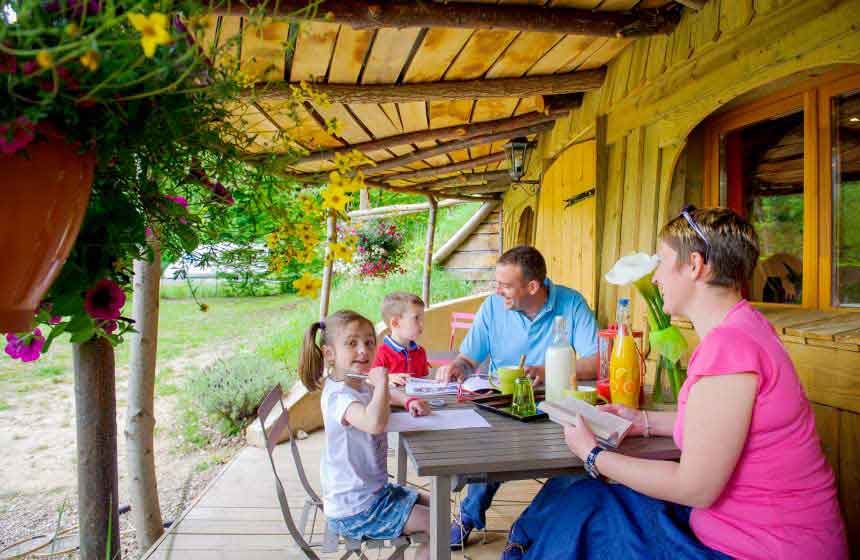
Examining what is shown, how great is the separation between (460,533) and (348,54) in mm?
2571

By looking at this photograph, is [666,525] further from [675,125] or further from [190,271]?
[675,125]

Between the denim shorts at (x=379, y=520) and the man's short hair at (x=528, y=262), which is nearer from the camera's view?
the denim shorts at (x=379, y=520)

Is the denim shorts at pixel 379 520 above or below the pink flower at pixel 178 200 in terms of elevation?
below

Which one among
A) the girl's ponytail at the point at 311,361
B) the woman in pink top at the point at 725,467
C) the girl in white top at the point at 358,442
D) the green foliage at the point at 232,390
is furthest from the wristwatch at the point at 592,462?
the green foliage at the point at 232,390

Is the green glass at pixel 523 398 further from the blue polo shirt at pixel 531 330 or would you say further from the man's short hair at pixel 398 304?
the man's short hair at pixel 398 304

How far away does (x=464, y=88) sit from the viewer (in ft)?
12.0

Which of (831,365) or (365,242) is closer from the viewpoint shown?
(831,365)

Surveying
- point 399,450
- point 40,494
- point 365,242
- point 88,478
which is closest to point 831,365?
point 399,450

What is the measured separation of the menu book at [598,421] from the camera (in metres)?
1.61

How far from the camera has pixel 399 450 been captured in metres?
2.37

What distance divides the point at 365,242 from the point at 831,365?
7.47 meters

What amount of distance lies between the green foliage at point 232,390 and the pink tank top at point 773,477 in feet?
14.3

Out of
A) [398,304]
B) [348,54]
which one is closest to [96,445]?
[398,304]

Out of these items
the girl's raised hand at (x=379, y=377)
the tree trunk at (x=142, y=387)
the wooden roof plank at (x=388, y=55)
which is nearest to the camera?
the girl's raised hand at (x=379, y=377)
